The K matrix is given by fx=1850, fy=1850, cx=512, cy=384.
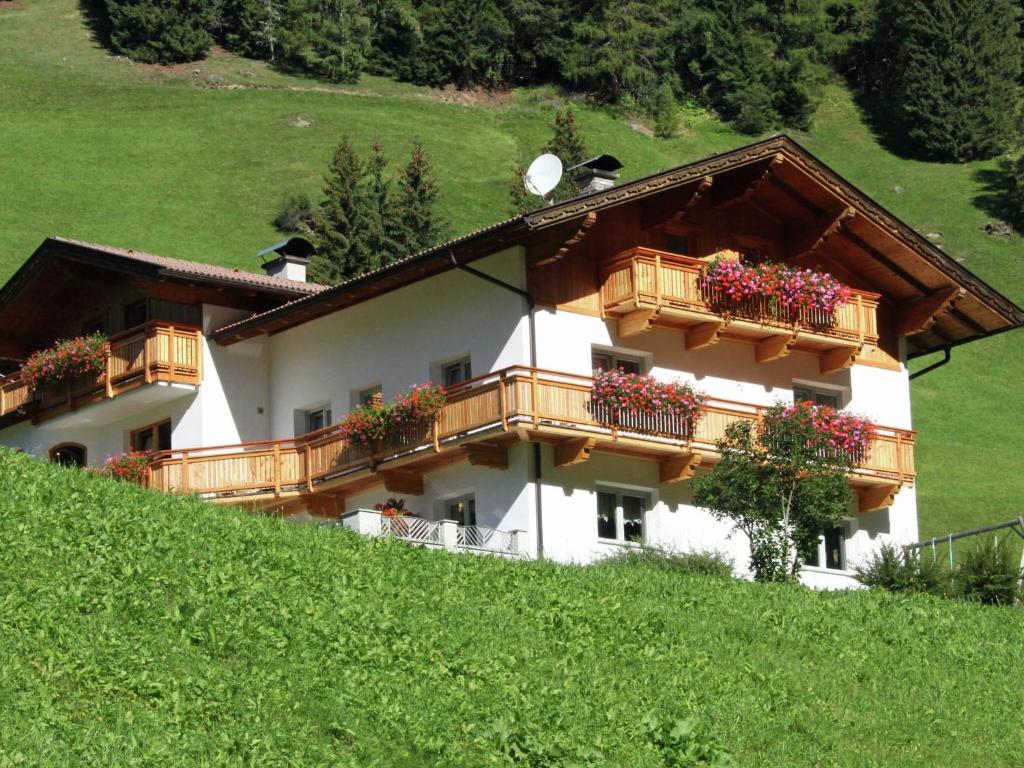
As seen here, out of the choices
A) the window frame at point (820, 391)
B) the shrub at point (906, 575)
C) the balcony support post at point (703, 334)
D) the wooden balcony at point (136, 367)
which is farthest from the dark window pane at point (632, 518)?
the wooden balcony at point (136, 367)

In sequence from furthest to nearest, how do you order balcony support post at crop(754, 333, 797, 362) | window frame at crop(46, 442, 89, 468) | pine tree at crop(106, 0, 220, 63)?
pine tree at crop(106, 0, 220, 63), window frame at crop(46, 442, 89, 468), balcony support post at crop(754, 333, 797, 362)

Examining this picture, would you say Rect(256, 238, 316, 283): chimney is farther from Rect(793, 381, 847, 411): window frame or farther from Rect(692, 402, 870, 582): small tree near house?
Rect(692, 402, 870, 582): small tree near house

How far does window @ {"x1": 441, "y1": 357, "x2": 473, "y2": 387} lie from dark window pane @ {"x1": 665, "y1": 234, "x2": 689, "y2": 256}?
4.68m

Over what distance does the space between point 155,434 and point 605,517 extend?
1123cm

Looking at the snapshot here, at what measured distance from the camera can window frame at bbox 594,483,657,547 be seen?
33406 mm

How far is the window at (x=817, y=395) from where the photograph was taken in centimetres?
3744

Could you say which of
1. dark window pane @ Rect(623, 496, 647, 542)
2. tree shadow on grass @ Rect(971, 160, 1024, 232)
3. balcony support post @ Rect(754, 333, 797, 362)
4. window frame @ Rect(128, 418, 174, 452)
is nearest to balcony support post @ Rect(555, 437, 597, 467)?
dark window pane @ Rect(623, 496, 647, 542)

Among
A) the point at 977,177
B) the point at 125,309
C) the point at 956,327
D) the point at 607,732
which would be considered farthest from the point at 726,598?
the point at 977,177

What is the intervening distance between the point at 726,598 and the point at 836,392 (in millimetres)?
13226

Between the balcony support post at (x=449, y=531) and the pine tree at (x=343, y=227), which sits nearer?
the balcony support post at (x=449, y=531)

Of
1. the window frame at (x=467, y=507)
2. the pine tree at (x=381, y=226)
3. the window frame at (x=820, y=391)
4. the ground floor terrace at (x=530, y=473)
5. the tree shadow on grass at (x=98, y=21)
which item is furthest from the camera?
the tree shadow on grass at (x=98, y=21)

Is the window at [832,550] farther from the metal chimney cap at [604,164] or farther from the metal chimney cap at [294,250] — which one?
the metal chimney cap at [294,250]

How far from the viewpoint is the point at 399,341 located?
3591 centimetres

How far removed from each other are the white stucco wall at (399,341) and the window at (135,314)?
321 cm
